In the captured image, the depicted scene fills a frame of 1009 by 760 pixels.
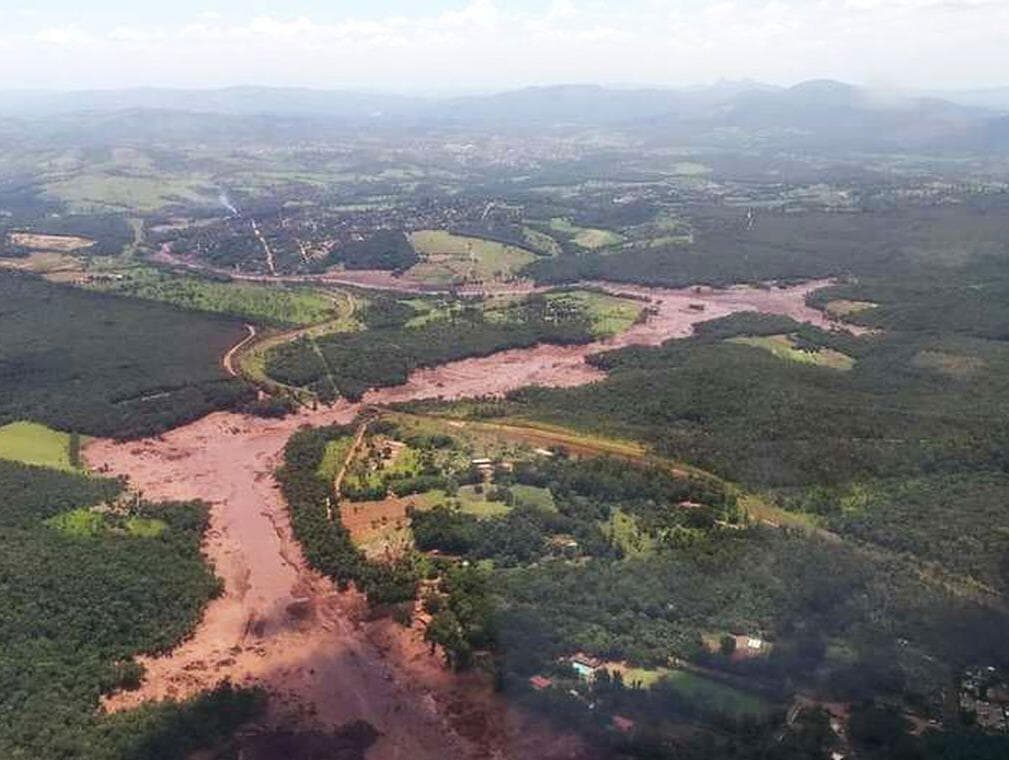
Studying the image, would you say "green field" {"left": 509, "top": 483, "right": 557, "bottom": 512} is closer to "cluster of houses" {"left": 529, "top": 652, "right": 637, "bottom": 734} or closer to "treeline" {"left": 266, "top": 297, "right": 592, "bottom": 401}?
"cluster of houses" {"left": 529, "top": 652, "right": 637, "bottom": 734}

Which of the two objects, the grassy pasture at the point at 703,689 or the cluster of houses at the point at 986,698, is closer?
the cluster of houses at the point at 986,698

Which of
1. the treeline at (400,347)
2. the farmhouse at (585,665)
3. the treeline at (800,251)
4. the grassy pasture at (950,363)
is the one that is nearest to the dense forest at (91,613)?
the farmhouse at (585,665)

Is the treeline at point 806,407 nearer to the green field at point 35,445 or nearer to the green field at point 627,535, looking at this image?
the green field at point 627,535

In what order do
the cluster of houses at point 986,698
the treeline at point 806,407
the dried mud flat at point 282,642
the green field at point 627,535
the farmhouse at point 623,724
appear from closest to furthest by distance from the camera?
the cluster of houses at point 986,698, the farmhouse at point 623,724, the dried mud flat at point 282,642, the green field at point 627,535, the treeline at point 806,407

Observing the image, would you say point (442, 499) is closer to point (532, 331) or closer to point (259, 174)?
point (532, 331)

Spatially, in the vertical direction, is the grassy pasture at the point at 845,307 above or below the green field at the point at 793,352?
below

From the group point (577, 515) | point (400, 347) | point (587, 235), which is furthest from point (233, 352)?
point (587, 235)

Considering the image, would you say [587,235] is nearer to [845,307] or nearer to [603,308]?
[603,308]
